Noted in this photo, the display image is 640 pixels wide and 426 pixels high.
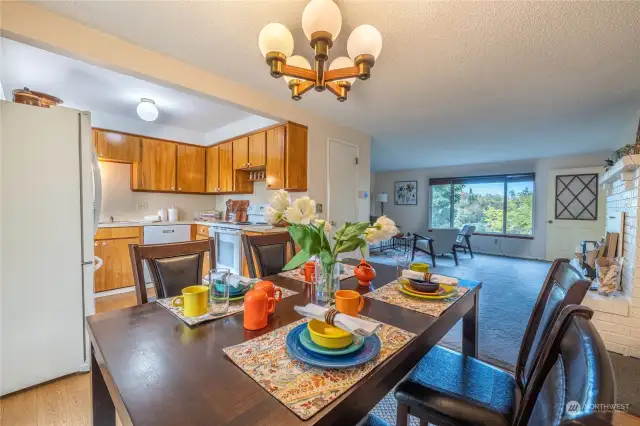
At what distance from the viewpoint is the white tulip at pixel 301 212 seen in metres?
0.99

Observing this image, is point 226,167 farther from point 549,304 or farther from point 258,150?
point 549,304

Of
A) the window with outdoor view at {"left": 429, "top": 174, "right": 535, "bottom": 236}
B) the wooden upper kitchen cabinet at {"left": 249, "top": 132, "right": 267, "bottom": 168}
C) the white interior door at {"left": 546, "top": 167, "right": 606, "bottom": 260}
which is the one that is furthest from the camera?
the window with outdoor view at {"left": 429, "top": 174, "right": 535, "bottom": 236}

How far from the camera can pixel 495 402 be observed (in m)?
0.93

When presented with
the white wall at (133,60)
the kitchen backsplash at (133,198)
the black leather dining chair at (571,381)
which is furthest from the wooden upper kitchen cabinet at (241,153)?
the black leather dining chair at (571,381)

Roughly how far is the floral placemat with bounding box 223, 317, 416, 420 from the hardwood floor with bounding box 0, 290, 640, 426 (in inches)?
53.1

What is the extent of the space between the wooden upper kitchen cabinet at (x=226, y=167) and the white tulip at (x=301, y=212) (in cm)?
317

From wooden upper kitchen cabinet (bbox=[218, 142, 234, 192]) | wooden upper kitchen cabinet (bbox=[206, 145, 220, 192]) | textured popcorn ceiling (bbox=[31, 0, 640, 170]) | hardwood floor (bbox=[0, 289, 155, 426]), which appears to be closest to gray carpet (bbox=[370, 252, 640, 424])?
hardwood floor (bbox=[0, 289, 155, 426])

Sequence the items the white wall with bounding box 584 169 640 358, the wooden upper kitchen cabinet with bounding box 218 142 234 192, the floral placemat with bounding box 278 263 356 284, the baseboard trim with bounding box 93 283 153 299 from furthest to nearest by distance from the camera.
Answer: the wooden upper kitchen cabinet with bounding box 218 142 234 192, the baseboard trim with bounding box 93 283 153 299, the white wall with bounding box 584 169 640 358, the floral placemat with bounding box 278 263 356 284

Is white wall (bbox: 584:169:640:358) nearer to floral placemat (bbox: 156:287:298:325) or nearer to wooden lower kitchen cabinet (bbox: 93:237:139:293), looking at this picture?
floral placemat (bbox: 156:287:298:325)

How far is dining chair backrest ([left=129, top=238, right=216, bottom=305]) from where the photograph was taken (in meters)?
1.24

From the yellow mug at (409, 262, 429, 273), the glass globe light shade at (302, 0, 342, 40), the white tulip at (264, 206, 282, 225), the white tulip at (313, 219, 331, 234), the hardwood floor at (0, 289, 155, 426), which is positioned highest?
the glass globe light shade at (302, 0, 342, 40)

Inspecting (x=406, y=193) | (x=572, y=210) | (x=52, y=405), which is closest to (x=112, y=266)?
(x=52, y=405)

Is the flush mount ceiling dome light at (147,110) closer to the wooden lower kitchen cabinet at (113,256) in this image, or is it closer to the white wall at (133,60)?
the white wall at (133,60)

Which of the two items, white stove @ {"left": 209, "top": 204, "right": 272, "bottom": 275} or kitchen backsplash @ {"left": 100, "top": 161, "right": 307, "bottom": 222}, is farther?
kitchen backsplash @ {"left": 100, "top": 161, "right": 307, "bottom": 222}
